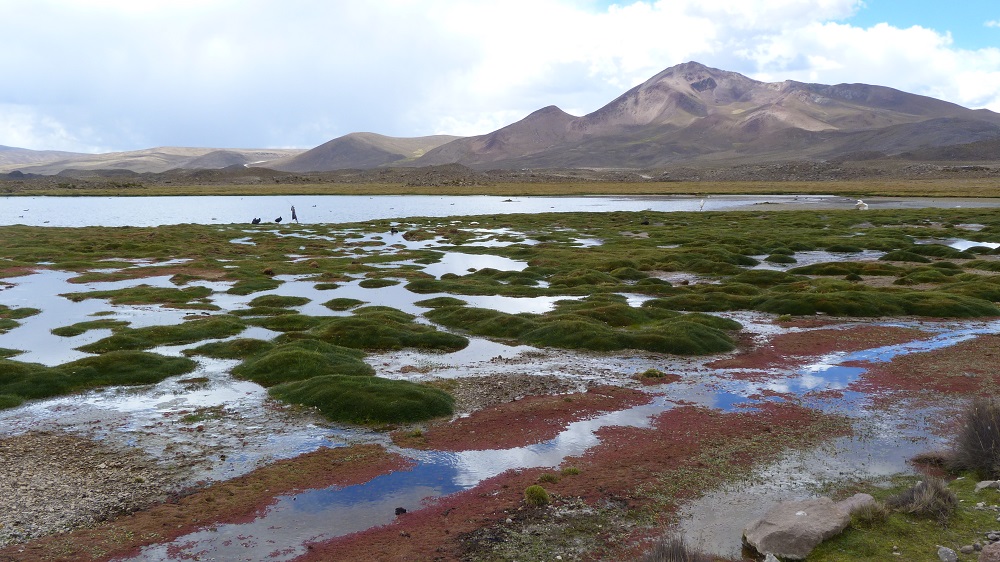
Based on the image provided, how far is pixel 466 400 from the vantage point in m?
20.9

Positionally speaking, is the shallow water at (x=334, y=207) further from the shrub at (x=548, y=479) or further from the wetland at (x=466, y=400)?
the shrub at (x=548, y=479)

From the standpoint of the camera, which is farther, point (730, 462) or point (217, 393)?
point (217, 393)

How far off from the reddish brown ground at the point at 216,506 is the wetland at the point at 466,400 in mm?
63

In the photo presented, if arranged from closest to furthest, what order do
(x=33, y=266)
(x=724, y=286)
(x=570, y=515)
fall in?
(x=570, y=515)
(x=724, y=286)
(x=33, y=266)

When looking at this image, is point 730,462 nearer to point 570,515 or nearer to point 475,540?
point 570,515

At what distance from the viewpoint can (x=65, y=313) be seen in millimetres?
34562

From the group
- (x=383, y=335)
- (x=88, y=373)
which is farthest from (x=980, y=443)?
(x=88, y=373)

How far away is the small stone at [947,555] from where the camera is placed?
35.5 ft

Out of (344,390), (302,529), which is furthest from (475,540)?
(344,390)

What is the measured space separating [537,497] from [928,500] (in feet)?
22.6

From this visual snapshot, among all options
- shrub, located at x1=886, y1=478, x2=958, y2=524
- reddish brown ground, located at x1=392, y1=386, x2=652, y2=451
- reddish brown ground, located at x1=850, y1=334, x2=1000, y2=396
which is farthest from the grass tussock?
reddish brown ground, located at x1=850, y1=334, x2=1000, y2=396

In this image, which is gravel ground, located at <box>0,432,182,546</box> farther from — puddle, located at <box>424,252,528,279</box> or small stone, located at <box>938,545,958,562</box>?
puddle, located at <box>424,252,528,279</box>

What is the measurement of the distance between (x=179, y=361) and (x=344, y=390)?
805 centimetres

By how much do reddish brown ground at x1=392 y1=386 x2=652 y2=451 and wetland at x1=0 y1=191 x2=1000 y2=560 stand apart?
87mm
